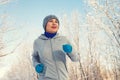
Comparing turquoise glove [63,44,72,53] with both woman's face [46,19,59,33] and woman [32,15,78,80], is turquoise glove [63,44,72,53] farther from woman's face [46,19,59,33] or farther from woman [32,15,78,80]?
woman's face [46,19,59,33]

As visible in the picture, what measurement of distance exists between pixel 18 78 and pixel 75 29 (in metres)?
27.0

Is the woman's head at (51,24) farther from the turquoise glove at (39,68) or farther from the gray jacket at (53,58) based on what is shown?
the turquoise glove at (39,68)

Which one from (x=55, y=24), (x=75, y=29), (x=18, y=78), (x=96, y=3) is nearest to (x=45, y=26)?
(x=55, y=24)

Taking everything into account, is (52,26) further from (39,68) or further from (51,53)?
(39,68)

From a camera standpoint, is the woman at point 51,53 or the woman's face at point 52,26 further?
the woman's face at point 52,26

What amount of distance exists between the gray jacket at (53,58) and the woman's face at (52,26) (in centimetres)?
9

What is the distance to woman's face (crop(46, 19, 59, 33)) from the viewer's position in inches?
146

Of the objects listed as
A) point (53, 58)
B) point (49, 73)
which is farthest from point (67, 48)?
point (49, 73)

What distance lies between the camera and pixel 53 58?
11.7 feet

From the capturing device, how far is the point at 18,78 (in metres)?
45.3

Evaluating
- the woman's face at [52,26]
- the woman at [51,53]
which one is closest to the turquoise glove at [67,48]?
the woman at [51,53]

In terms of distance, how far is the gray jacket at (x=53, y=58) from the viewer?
3.55m

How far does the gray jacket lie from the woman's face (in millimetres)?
90

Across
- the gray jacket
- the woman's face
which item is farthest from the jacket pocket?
the woman's face
